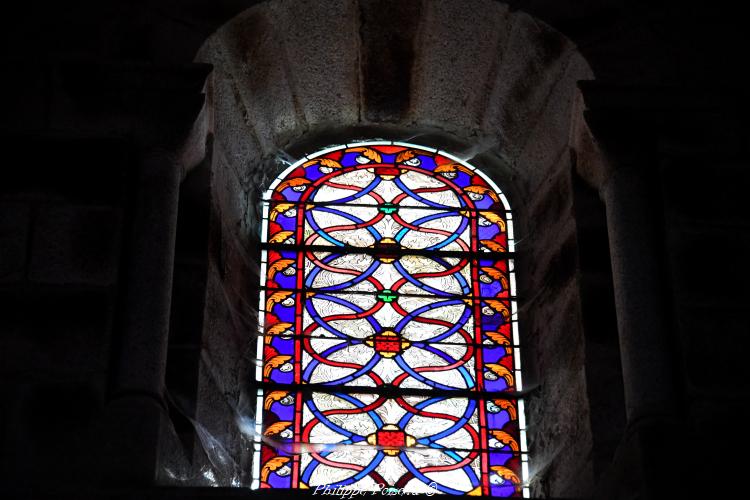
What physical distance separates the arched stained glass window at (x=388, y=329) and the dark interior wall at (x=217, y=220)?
14 centimetres

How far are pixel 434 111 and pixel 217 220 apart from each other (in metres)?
1.19

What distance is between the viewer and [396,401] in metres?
6.38

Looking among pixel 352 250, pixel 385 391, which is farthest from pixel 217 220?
pixel 385 391

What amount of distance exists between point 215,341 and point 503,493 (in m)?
1.11

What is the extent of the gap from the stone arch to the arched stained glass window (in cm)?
9

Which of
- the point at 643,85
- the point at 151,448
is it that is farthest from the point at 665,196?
the point at 151,448

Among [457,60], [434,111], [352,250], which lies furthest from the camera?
[434,111]

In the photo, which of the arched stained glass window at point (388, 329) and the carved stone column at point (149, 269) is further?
the arched stained glass window at point (388, 329)

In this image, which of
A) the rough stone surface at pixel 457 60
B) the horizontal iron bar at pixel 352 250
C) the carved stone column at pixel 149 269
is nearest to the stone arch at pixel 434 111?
the rough stone surface at pixel 457 60

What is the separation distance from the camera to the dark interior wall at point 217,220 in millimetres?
5430

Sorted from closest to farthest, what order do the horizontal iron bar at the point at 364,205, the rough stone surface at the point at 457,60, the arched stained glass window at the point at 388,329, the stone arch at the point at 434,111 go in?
the arched stained glass window at the point at 388,329 → the stone arch at the point at 434,111 → the rough stone surface at the point at 457,60 → the horizontal iron bar at the point at 364,205

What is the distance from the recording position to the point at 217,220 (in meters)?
6.41

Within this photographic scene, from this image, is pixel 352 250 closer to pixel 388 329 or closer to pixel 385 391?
pixel 388 329

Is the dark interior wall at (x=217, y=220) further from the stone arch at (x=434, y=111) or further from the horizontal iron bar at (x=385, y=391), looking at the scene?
the horizontal iron bar at (x=385, y=391)
